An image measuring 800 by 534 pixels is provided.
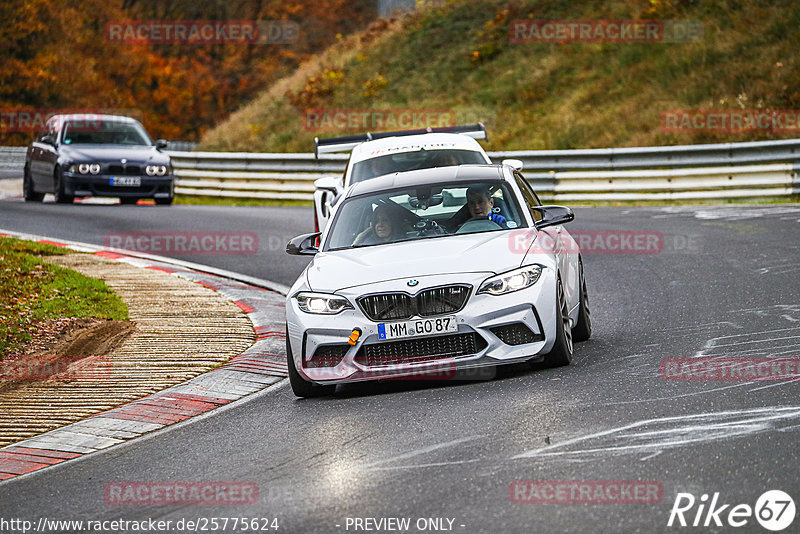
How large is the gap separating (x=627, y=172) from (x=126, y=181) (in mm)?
9974

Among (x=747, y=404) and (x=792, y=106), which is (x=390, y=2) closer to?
(x=792, y=106)

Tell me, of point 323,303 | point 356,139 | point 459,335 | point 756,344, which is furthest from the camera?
point 356,139

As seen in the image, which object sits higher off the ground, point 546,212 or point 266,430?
point 546,212

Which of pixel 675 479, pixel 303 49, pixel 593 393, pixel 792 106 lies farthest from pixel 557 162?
pixel 303 49

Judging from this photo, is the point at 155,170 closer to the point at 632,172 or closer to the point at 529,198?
the point at 632,172

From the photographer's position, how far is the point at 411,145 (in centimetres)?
1541

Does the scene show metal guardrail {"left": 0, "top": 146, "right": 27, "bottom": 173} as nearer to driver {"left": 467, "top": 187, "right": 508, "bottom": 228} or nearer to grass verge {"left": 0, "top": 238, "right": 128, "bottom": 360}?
grass verge {"left": 0, "top": 238, "right": 128, "bottom": 360}

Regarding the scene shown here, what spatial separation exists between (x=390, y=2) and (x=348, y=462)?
4131 cm

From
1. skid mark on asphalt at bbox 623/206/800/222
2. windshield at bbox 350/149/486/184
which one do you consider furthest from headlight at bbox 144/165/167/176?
windshield at bbox 350/149/486/184

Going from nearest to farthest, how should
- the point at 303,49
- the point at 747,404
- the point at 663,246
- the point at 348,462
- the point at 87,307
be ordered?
the point at 348,462, the point at 747,404, the point at 87,307, the point at 663,246, the point at 303,49

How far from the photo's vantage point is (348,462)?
639 cm
